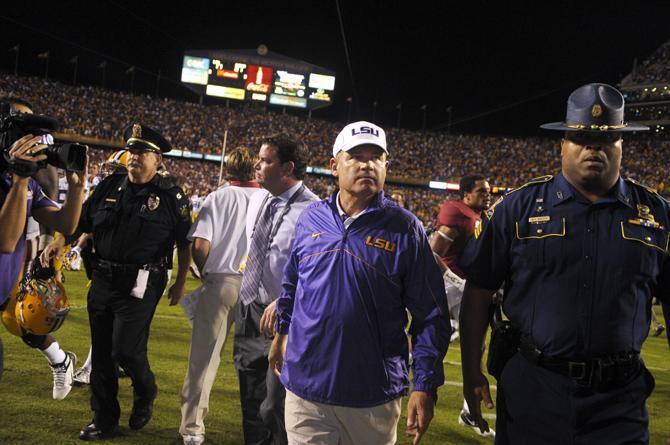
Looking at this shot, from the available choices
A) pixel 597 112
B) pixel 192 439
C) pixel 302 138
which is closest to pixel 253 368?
pixel 192 439

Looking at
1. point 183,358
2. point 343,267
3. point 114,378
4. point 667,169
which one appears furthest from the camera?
point 667,169

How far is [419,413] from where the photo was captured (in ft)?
8.62

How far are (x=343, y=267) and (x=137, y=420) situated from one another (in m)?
2.80

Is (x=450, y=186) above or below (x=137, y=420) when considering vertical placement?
above

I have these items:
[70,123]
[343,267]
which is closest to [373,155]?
[343,267]

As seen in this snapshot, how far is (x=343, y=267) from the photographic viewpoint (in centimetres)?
281

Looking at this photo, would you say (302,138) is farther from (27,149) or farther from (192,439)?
(27,149)

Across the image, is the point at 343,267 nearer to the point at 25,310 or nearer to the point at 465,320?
the point at 465,320

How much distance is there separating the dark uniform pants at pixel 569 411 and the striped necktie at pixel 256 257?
184cm

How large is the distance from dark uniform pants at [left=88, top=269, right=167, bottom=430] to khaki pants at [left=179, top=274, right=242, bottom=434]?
366mm

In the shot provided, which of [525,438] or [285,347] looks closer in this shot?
[525,438]

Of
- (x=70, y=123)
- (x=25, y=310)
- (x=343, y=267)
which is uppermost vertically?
(x=70, y=123)

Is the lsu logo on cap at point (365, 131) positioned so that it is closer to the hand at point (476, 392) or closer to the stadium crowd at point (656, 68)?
the hand at point (476, 392)

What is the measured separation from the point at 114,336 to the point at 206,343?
25.3 inches
